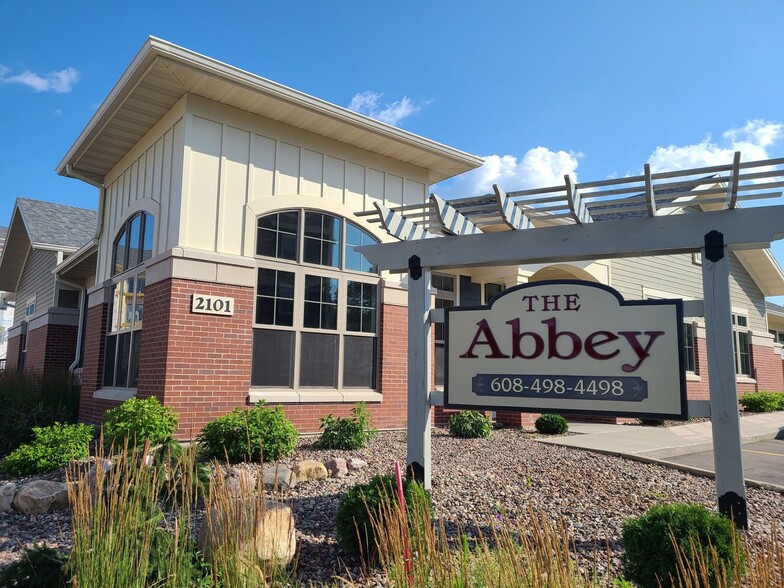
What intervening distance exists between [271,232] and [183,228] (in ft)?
5.04

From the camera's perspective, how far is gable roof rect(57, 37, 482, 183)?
9008 millimetres

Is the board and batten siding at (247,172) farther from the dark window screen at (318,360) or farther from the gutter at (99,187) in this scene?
the gutter at (99,187)

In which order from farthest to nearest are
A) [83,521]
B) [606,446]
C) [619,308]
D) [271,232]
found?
[271,232] < [606,446] < [619,308] < [83,521]

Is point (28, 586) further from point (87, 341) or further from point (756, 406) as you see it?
point (756, 406)

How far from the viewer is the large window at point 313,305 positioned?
10.0 m

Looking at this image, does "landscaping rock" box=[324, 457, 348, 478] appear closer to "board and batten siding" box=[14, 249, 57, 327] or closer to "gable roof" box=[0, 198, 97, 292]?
"gable roof" box=[0, 198, 97, 292]

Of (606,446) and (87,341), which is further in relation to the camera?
(87,341)

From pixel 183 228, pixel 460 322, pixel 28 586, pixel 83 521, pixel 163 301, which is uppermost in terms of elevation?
pixel 183 228

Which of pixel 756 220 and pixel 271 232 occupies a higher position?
pixel 271 232

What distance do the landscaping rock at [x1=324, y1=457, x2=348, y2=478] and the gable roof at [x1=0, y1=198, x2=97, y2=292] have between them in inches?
542

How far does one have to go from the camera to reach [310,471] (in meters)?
6.77

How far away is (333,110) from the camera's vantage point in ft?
33.8

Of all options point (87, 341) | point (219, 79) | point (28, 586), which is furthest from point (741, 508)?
point (87, 341)

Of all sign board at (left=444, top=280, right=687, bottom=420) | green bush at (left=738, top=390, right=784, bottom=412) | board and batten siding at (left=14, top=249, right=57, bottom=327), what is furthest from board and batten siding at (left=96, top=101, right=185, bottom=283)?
green bush at (left=738, top=390, right=784, bottom=412)
